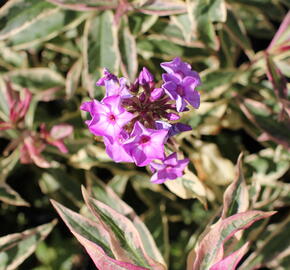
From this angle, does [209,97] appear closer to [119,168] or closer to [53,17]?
[119,168]

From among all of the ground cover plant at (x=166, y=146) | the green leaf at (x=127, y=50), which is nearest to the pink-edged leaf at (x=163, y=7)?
the ground cover plant at (x=166, y=146)

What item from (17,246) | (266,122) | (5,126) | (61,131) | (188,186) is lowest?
(17,246)

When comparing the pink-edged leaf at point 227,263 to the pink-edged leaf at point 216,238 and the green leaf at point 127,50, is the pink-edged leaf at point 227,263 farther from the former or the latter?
the green leaf at point 127,50

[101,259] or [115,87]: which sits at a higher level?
[115,87]

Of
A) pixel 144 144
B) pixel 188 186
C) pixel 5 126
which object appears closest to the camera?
pixel 144 144

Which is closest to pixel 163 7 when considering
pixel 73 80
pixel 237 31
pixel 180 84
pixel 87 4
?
pixel 87 4

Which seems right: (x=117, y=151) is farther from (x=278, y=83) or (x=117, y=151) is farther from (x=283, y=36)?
(x=283, y=36)

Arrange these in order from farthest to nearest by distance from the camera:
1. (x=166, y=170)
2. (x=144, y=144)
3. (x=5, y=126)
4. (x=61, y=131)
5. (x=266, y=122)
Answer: (x=266, y=122) < (x=61, y=131) < (x=5, y=126) < (x=166, y=170) < (x=144, y=144)
